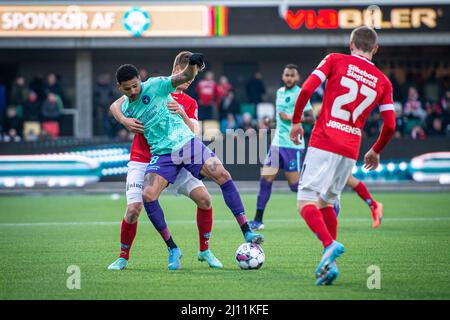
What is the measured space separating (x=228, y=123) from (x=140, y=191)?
14114mm

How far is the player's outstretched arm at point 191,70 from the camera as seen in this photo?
805 centimetres

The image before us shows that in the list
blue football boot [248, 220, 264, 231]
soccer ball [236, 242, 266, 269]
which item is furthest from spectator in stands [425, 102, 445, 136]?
soccer ball [236, 242, 266, 269]

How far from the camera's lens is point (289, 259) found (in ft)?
30.7

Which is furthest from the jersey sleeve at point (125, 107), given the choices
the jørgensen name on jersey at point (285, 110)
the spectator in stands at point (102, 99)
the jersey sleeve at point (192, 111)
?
the spectator in stands at point (102, 99)

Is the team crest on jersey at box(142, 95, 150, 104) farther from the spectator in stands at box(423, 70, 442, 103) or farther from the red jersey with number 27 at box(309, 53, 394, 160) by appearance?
the spectator in stands at box(423, 70, 442, 103)

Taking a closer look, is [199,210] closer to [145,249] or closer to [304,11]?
[145,249]

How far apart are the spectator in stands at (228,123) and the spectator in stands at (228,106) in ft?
0.43

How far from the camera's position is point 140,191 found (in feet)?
29.6

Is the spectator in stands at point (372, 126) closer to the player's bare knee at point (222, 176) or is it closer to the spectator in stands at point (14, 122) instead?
the spectator in stands at point (14, 122)

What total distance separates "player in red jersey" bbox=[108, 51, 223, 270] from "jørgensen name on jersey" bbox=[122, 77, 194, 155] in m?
0.09

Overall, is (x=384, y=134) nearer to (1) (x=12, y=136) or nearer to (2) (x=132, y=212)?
(2) (x=132, y=212)

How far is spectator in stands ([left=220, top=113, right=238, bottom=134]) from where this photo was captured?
22.7m
